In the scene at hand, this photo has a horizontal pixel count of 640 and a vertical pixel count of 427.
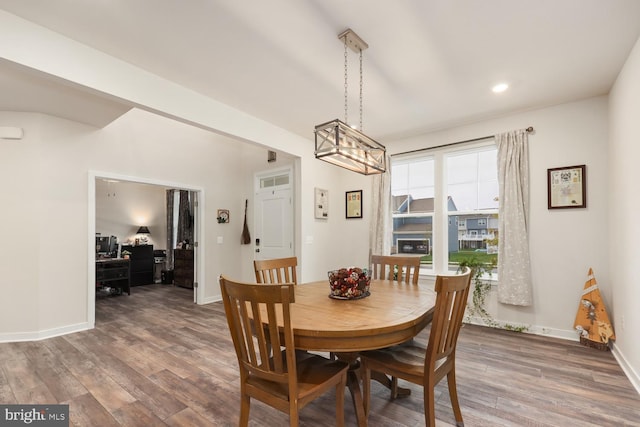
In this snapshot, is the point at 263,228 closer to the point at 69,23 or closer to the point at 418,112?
the point at 418,112

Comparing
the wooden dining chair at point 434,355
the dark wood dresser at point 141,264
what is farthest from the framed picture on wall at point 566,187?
the dark wood dresser at point 141,264

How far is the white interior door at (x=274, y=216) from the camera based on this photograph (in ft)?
16.9

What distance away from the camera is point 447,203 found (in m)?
4.21

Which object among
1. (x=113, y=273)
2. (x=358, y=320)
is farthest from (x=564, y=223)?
(x=113, y=273)

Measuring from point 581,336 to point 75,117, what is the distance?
6311 millimetres

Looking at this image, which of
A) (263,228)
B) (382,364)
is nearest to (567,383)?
(382,364)

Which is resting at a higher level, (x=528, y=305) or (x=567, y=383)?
(x=528, y=305)

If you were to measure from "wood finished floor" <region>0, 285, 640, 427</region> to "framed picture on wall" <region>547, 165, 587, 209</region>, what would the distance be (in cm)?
152

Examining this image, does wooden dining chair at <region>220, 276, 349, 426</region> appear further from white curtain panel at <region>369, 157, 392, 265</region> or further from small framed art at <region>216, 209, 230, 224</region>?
small framed art at <region>216, 209, 230, 224</region>

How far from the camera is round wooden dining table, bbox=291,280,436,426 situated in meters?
1.44

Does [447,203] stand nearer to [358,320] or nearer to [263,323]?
[358,320]

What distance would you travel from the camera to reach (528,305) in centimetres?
348

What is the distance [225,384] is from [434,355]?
170 centimetres

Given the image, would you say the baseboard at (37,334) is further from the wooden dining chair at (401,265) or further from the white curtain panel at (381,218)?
the white curtain panel at (381,218)
